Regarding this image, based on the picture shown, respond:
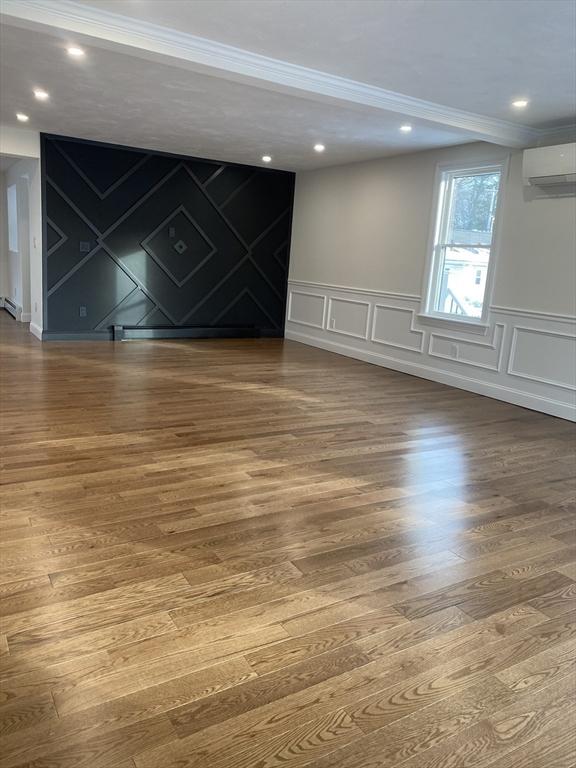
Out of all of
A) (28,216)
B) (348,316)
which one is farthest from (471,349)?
(28,216)

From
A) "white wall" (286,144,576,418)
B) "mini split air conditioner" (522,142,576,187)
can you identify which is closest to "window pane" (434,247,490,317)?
"white wall" (286,144,576,418)

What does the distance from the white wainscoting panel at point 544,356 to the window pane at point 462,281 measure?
652 millimetres

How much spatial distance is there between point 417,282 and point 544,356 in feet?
6.15

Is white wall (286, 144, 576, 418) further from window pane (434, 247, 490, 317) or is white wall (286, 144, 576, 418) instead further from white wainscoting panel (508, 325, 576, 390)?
window pane (434, 247, 490, 317)

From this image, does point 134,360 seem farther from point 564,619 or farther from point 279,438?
point 564,619

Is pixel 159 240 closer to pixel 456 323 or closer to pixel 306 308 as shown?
pixel 306 308

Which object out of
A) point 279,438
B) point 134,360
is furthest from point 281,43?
point 134,360

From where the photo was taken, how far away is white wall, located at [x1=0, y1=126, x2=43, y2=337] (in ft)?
22.4

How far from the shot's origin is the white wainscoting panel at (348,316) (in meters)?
7.58

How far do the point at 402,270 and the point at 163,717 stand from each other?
6068mm

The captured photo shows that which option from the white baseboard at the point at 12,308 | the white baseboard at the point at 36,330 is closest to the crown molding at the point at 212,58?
the white baseboard at the point at 36,330

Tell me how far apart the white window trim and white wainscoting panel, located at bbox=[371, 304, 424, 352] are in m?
0.21

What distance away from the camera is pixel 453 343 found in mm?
6320

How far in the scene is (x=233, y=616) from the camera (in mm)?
2051
